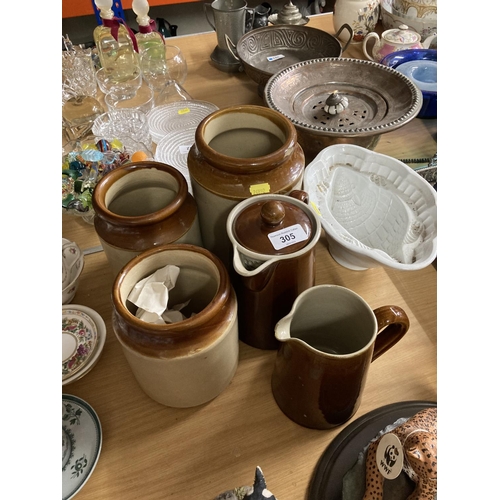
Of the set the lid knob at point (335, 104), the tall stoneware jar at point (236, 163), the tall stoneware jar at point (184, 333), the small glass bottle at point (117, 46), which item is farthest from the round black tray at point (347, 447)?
the small glass bottle at point (117, 46)

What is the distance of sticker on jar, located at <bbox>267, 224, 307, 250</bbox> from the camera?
492 millimetres

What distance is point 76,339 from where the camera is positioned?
0.61 meters

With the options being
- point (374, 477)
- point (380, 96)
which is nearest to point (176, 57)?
point (380, 96)

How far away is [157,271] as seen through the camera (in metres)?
0.52

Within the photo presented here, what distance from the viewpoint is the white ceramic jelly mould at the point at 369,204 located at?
650 millimetres

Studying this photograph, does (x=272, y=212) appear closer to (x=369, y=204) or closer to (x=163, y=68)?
(x=369, y=204)

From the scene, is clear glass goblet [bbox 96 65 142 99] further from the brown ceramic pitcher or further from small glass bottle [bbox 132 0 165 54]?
the brown ceramic pitcher

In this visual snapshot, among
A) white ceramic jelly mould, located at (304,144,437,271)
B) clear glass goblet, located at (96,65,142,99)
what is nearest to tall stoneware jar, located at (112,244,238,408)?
white ceramic jelly mould, located at (304,144,437,271)

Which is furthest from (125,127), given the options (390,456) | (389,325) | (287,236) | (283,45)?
(390,456)

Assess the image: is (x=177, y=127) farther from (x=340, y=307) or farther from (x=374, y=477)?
(x=374, y=477)

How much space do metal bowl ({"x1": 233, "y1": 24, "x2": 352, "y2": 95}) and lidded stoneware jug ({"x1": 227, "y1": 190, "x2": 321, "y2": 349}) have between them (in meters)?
0.69

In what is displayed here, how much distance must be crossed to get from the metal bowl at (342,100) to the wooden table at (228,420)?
262 mm

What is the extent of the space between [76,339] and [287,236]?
1.11ft

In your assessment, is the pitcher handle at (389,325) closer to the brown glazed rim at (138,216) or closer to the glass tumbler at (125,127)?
the brown glazed rim at (138,216)
